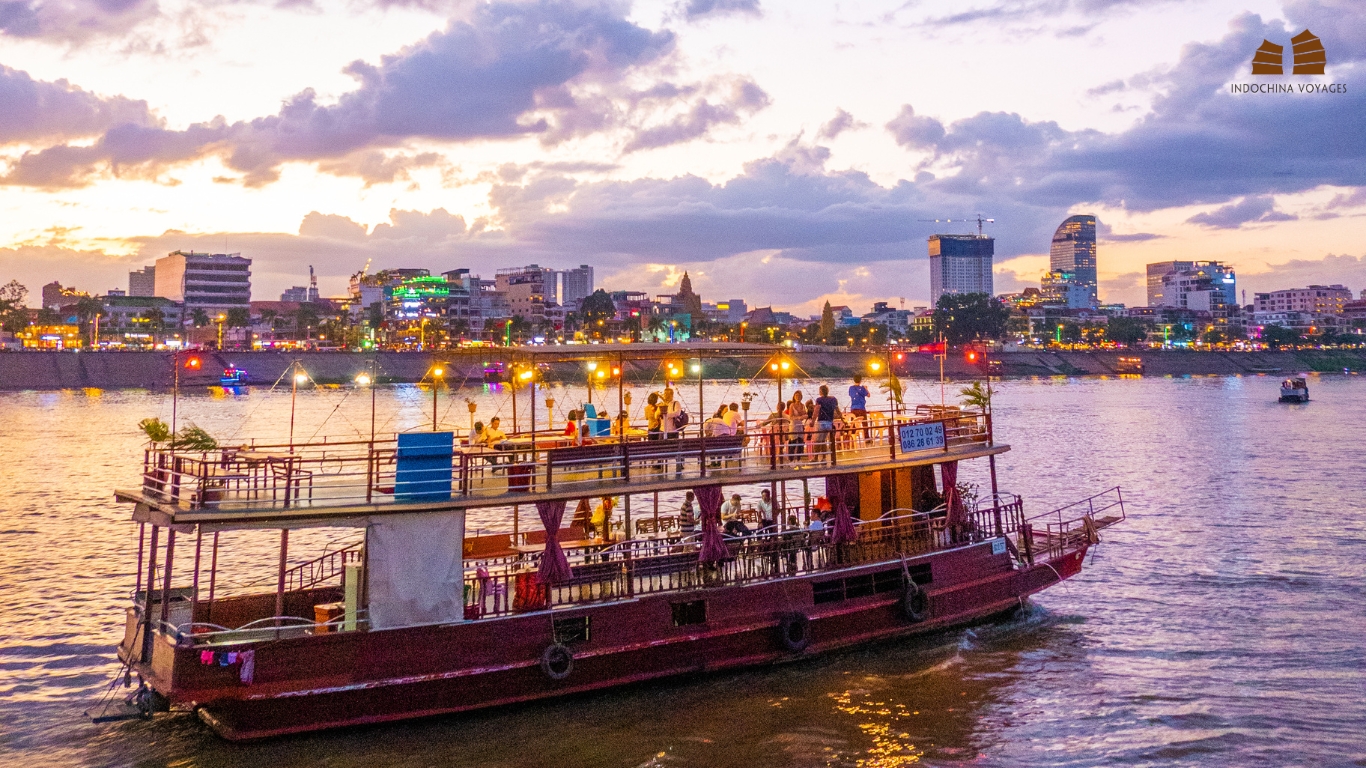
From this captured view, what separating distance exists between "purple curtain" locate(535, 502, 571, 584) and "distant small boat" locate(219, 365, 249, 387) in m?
119

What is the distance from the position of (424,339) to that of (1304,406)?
12185 cm

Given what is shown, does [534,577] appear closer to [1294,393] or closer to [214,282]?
[1294,393]

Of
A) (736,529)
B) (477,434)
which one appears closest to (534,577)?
(477,434)

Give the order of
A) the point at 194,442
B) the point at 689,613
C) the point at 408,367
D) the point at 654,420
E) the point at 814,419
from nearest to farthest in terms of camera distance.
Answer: the point at 194,442 → the point at 689,613 → the point at 654,420 → the point at 814,419 → the point at 408,367

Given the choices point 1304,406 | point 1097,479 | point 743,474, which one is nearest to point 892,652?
point 743,474

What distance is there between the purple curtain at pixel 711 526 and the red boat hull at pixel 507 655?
24.1 inches

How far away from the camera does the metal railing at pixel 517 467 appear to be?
527 inches

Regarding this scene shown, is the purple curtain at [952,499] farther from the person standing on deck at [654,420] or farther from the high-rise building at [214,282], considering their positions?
the high-rise building at [214,282]

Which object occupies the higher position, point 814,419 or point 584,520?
point 814,419

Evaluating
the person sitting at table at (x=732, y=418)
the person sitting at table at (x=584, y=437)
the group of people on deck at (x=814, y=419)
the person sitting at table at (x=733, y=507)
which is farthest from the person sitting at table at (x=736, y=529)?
the person sitting at table at (x=584, y=437)

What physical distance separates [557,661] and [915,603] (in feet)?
22.8

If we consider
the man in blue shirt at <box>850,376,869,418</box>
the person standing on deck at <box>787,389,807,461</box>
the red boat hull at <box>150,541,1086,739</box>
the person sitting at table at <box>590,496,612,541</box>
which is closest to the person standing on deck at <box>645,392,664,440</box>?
the person sitting at table at <box>590,496,612,541</box>

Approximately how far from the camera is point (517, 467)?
14914 millimetres

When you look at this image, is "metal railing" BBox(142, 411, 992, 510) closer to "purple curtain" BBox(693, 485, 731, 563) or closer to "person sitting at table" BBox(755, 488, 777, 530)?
"purple curtain" BBox(693, 485, 731, 563)
